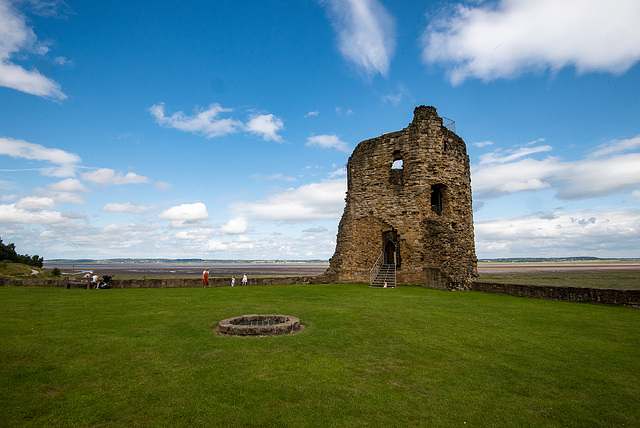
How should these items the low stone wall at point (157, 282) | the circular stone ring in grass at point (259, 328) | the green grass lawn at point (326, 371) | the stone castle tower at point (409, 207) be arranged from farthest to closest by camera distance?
the stone castle tower at point (409, 207)
the low stone wall at point (157, 282)
the circular stone ring in grass at point (259, 328)
the green grass lawn at point (326, 371)

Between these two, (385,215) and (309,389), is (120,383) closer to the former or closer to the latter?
(309,389)

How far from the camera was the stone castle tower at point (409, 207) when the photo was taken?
1912 cm

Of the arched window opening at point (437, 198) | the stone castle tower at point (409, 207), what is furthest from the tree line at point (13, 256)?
the arched window opening at point (437, 198)

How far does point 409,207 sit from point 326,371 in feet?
50.8

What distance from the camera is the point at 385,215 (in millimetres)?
20422

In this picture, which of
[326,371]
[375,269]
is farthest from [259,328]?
[375,269]

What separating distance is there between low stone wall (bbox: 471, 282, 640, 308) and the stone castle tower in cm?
353

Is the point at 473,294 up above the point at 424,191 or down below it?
below

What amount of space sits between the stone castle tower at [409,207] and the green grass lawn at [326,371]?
9.60 m

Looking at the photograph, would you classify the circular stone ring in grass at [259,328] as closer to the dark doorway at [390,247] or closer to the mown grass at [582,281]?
the dark doorway at [390,247]

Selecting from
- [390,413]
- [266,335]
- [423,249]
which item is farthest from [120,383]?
[423,249]

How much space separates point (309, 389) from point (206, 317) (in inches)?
214

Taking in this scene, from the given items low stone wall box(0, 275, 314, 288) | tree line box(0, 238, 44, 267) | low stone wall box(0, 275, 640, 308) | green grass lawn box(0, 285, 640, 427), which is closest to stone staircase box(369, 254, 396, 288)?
low stone wall box(0, 275, 640, 308)

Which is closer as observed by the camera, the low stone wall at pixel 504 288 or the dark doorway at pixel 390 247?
the low stone wall at pixel 504 288
